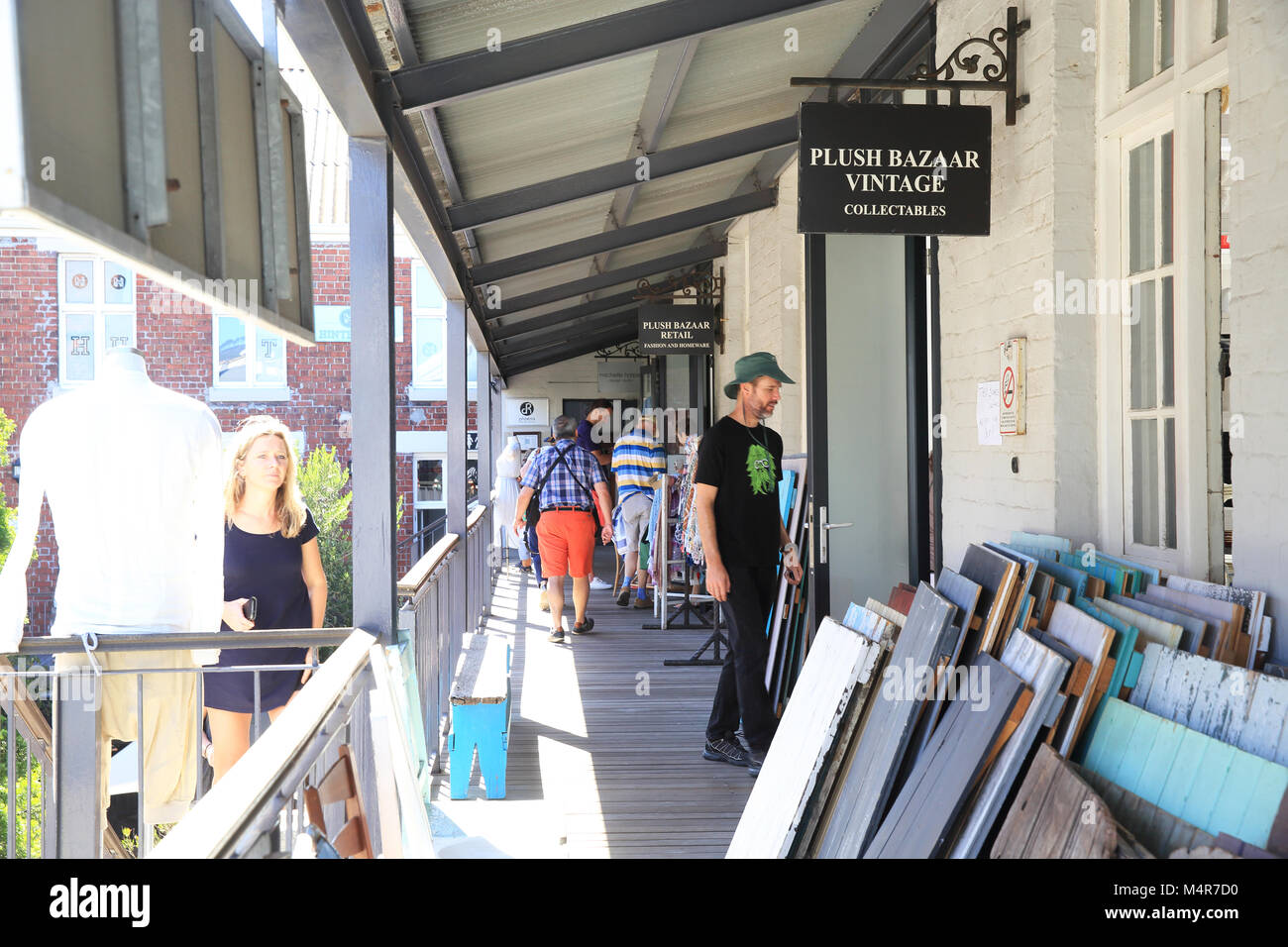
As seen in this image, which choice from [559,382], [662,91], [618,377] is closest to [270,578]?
[662,91]

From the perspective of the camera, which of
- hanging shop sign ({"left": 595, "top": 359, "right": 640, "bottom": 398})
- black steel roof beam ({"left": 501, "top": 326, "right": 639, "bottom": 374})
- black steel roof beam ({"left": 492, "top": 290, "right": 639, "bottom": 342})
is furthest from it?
hanging shop sign ({"left": 595, "top": 359, "right": 640, "bottom": 398})

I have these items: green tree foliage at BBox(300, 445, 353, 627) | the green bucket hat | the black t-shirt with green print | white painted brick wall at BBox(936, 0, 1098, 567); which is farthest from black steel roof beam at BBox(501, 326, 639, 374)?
white painted brick wall at BBox(936, 0, 1098, 567)

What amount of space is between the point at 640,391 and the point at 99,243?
595 inches

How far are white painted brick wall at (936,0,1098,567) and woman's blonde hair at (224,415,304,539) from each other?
2.47m

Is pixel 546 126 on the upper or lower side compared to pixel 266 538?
upper

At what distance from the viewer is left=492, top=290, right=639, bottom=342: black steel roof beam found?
33.3 feet

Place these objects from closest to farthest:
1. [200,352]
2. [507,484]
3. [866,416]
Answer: [866,416], [507,484], [200,352]

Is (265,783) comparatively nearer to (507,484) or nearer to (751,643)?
(751,643)

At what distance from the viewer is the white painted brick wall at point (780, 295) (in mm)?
6617

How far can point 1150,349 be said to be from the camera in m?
2.92

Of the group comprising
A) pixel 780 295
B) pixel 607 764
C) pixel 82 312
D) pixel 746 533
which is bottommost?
pixel 607 764

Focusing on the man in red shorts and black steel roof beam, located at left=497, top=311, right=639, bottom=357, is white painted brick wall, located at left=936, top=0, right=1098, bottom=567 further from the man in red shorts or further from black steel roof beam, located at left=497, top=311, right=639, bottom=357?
black steel roof beam, located at left=497, top=311, right=639, bottom=357

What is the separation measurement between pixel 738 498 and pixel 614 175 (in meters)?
1.87

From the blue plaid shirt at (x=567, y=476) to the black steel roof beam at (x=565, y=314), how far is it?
2.73 meters
